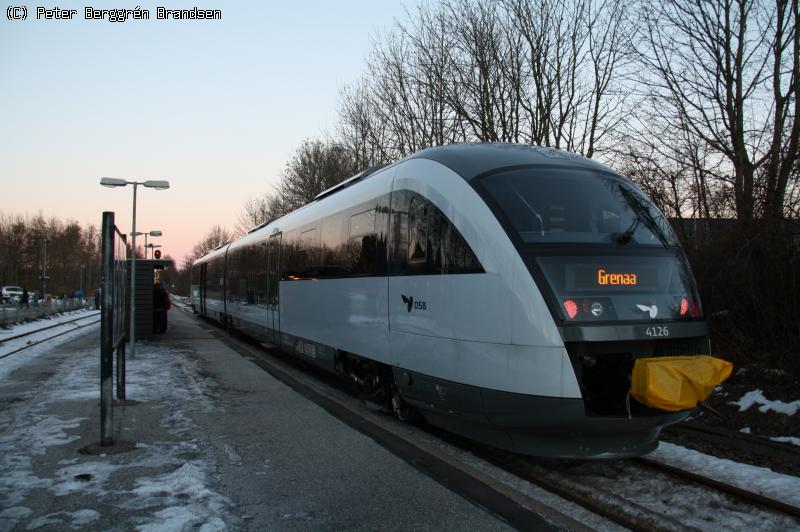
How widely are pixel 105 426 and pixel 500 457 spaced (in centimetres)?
395

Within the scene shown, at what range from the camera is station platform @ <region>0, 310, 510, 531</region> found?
4.51 meters

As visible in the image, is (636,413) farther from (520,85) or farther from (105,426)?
(520,85)

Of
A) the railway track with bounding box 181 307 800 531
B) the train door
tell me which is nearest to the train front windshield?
the railway track with bounding box 181 307 800 531

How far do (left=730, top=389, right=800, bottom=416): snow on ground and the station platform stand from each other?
496cm

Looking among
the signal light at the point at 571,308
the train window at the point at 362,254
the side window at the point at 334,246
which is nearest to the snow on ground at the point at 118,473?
the side window at the point at 334,246

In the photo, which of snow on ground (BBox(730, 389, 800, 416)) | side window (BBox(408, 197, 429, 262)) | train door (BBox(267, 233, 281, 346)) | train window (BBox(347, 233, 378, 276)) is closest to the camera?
side window (BBox(408, 197, 429, 262))

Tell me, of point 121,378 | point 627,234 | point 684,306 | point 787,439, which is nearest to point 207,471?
point 121,378

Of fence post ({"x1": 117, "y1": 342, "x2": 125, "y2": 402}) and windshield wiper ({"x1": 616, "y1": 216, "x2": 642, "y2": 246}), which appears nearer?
windshield wiper ({"x1": 616, "y1": 216, "x2": 642, "y2": 246})

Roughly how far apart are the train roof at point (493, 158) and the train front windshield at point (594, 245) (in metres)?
0.16

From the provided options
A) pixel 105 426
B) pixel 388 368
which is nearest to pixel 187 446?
pixel 105 426

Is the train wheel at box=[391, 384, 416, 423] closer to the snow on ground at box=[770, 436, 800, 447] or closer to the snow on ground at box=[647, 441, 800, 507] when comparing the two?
the snow on ground at box=[647, 441, 800, 507]

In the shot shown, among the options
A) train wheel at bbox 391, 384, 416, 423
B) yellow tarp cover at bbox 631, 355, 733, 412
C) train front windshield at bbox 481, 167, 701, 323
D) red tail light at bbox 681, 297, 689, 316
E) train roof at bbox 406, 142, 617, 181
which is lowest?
train wheel at bbox 391, 384, 416, 423

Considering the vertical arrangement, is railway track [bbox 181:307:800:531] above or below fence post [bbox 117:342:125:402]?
below

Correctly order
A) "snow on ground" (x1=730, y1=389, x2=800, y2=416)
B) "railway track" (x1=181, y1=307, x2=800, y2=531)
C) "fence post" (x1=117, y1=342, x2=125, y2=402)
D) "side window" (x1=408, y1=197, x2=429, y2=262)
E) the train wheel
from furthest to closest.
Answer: "fence post" (x1=117, y1=342, x2=125, y2=402)
"snow on ground" (x1=730, y1=389, x2=800, y2=416)
the train wheel
"side window" (x1=408, y1=197, x2=429, y2=262)
"railway track" (x1=181, y1=307, x2=800, y2=531)
